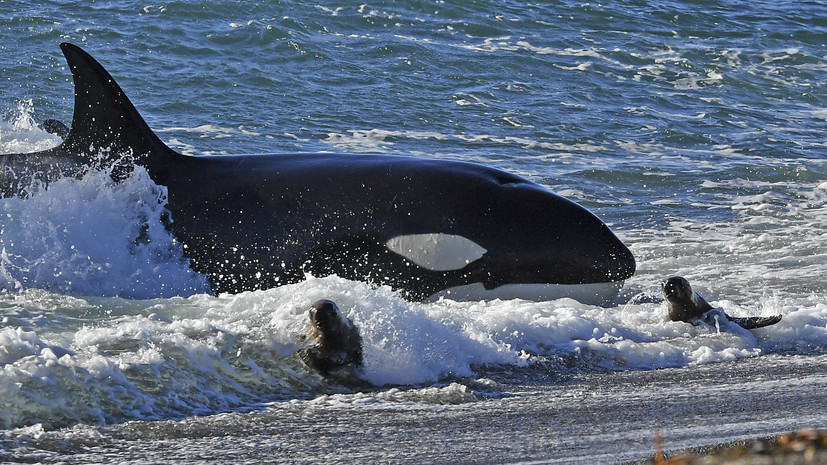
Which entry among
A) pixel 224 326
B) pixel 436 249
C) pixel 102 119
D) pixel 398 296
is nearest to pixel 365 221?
pixel 436 249

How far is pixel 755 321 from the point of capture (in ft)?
25.5

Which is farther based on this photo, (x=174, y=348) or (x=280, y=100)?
(x=280, y=100)

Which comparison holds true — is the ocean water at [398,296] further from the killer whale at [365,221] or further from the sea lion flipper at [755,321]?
the killer whale at [365,221]

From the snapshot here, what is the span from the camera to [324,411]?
586 centimetres

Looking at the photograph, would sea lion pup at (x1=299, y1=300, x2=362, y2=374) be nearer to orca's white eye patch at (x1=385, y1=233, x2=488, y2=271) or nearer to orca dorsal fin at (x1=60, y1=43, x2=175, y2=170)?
orca's white eye patch at (x1=385, y1=233, x2=488, y2=271)

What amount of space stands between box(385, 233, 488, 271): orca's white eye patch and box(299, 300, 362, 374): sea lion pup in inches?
67.2

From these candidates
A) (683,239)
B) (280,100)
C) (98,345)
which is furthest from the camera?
(280,100)

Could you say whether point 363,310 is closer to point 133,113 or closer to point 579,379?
point 579,379

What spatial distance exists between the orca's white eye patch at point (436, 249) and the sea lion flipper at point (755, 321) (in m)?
1.95

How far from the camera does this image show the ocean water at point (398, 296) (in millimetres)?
5543

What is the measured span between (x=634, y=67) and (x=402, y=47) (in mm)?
4782

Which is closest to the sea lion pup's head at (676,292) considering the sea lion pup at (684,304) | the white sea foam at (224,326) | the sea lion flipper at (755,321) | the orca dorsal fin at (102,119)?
the sea lion pup at (684,304)

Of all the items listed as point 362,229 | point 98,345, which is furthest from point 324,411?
point 362,229

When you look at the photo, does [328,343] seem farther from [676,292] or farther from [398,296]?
[676,292]
